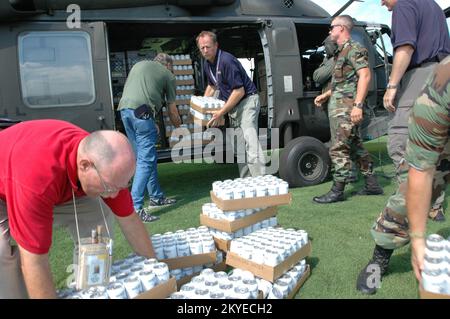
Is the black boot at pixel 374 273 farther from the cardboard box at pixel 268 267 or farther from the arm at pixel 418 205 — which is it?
the arm at pixel 418 205

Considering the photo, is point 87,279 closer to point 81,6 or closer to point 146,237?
point 146,237

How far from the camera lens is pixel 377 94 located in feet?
20.6

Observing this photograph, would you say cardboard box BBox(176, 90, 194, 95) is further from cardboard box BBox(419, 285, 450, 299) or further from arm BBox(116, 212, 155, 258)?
cardboard box BBox(419, 285, 450, 299)

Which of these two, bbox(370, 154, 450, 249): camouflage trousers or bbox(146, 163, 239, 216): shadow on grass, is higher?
bbox(370, 154, 450, 249): camouflage trousers

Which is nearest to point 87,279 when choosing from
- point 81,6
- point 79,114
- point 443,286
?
point 443,286

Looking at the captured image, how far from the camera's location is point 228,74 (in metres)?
4.86

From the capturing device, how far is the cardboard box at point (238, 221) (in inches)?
123

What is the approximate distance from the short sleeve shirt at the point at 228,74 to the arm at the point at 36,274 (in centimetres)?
342

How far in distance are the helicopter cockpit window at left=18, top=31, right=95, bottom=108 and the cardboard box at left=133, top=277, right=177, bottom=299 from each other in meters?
3.23

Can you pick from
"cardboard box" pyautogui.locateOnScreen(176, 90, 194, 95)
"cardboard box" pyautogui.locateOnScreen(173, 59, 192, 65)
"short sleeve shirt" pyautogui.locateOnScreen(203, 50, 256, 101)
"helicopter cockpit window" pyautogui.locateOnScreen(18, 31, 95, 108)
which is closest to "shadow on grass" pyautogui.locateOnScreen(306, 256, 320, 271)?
"short sleeve shirt" pyautogui.locateOnScreen(203, 50, 256, 101)

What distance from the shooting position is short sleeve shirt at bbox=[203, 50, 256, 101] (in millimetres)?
4832

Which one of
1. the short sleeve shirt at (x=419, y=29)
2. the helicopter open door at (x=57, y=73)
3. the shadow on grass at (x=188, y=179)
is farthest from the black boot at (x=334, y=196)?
the helicopter open door at (x=57, y=73)
